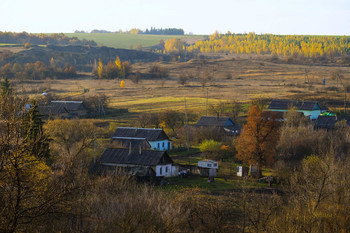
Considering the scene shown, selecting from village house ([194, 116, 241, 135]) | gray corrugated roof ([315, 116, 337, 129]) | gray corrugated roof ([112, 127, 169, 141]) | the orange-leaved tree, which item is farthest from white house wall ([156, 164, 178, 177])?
gray corrugated roof ([315, 116, 337, 129])

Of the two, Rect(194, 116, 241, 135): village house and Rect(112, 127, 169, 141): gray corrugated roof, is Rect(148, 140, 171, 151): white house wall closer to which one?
Rect(112, 127, 169, 141): gray corrugated roof

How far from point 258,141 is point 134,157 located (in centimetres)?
961

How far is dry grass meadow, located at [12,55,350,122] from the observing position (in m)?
71.4

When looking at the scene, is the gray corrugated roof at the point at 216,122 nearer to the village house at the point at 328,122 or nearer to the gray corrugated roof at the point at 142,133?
the gray corrugated roof at the point at 142,133

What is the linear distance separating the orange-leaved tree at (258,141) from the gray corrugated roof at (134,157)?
611 centimetres

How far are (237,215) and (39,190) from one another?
15252mm

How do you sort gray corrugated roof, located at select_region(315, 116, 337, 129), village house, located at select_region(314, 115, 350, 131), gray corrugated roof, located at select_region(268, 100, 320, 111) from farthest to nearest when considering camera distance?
gray corrugated roof, located at select_region(268, 100, 320, 111) → gray corrugated roof, located at select_region(315, 116, 337, 129) → village house, located at select_region(314, 115, 350, 131)

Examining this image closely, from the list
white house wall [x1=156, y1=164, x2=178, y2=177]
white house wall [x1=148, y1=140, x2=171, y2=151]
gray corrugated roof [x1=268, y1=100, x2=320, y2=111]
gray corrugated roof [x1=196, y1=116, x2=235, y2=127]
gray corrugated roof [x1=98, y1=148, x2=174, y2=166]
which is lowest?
white house wall [x1=148, y1=140, x2=171, y2=151]

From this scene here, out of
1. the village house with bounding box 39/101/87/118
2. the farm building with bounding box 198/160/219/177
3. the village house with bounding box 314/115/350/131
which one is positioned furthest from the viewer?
the village house with bounding box 39/101/87/118

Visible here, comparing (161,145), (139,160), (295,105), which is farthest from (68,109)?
(295,105)

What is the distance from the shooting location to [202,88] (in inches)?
3509

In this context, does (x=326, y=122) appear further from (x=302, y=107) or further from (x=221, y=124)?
(x=221, y=124)

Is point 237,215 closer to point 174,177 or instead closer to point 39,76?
point 174,177

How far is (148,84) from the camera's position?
324ft
